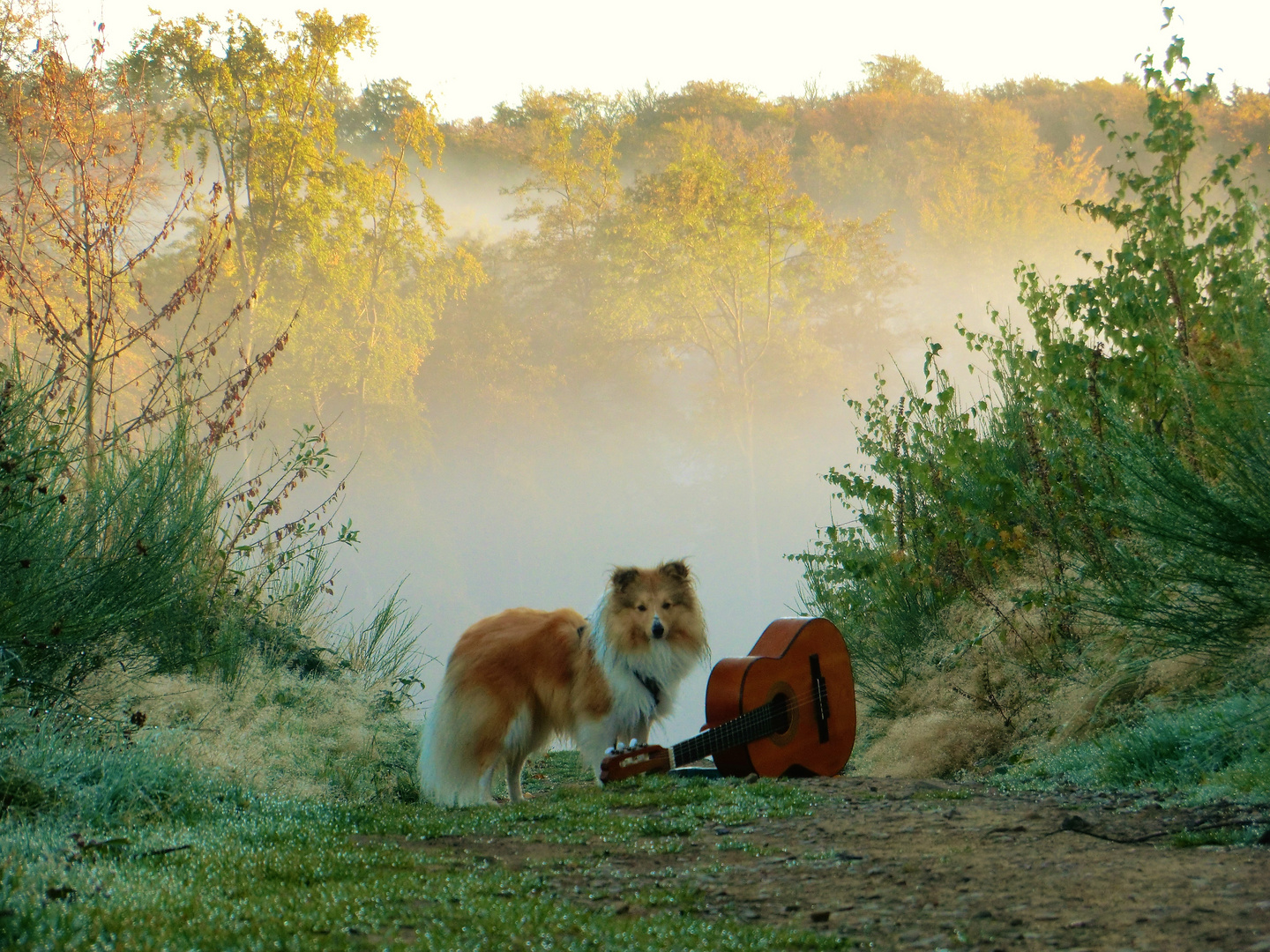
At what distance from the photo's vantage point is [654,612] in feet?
17.7

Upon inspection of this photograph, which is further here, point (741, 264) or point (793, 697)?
point (741, 264)

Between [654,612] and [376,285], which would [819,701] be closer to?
[654,612]

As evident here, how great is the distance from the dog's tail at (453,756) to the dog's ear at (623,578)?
39.0 inches

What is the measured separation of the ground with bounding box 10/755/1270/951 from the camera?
207 cm

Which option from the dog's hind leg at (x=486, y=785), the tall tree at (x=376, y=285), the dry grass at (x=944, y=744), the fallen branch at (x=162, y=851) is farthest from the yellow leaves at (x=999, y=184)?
the fallen branch at (x=162, y=851)

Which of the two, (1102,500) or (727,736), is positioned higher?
(1102,500)

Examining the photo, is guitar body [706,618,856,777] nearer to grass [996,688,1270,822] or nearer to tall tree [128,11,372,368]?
grass [996,688,1270,822]

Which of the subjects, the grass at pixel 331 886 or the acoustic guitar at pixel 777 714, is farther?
the acoustic guitar at pixel 777 714

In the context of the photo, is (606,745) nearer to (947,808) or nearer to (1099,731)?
(947,808)

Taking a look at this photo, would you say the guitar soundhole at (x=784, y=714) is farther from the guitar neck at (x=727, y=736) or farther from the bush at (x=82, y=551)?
the bush at (x=82, y=551)

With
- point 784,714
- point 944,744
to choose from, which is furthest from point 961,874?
point 944,744

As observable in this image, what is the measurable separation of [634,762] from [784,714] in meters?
0.93

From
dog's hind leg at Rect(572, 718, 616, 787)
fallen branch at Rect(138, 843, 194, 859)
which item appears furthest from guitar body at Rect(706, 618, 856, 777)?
fallen branch at Rect(138, 843, 194, 859)

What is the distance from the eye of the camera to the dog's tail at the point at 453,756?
512cm
